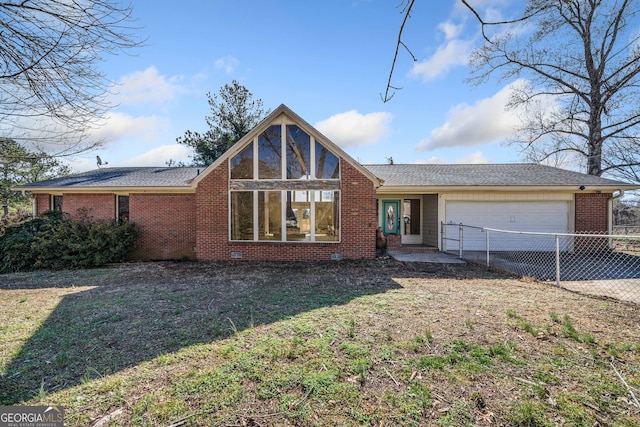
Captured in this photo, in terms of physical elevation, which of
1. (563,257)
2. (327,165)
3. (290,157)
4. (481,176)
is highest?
(290,157)

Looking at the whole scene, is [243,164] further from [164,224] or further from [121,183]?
[121,183]

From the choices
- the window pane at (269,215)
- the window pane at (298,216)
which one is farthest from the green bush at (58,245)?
the window pane at (298,216)

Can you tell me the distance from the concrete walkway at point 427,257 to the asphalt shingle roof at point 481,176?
102 inches

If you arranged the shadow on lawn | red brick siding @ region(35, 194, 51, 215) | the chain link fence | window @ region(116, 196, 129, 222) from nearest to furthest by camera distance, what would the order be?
the shadow on lawn → the chain link fence → window @ region(116, 196, 129, 222) → red brick siding @ region(35, 194, 51, 215)

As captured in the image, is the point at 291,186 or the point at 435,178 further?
the point at 435,178

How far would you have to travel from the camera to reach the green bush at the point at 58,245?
30.6 feet

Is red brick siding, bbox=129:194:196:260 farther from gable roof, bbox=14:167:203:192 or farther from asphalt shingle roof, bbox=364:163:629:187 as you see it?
asphalt shingle roof, bbox=364:163:629:187

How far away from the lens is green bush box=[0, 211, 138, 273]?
30.6 feet

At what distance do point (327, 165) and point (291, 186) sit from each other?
1.36 m

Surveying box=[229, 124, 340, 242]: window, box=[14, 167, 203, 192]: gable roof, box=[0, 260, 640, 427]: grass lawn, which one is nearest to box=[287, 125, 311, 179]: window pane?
box=[229, 124, 340, 242]: window

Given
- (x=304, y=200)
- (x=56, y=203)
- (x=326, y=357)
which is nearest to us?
(x=326, y=357)

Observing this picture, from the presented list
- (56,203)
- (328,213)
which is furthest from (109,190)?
(328,213)

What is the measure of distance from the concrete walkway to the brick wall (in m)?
1.25

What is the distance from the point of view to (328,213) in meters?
9.60
